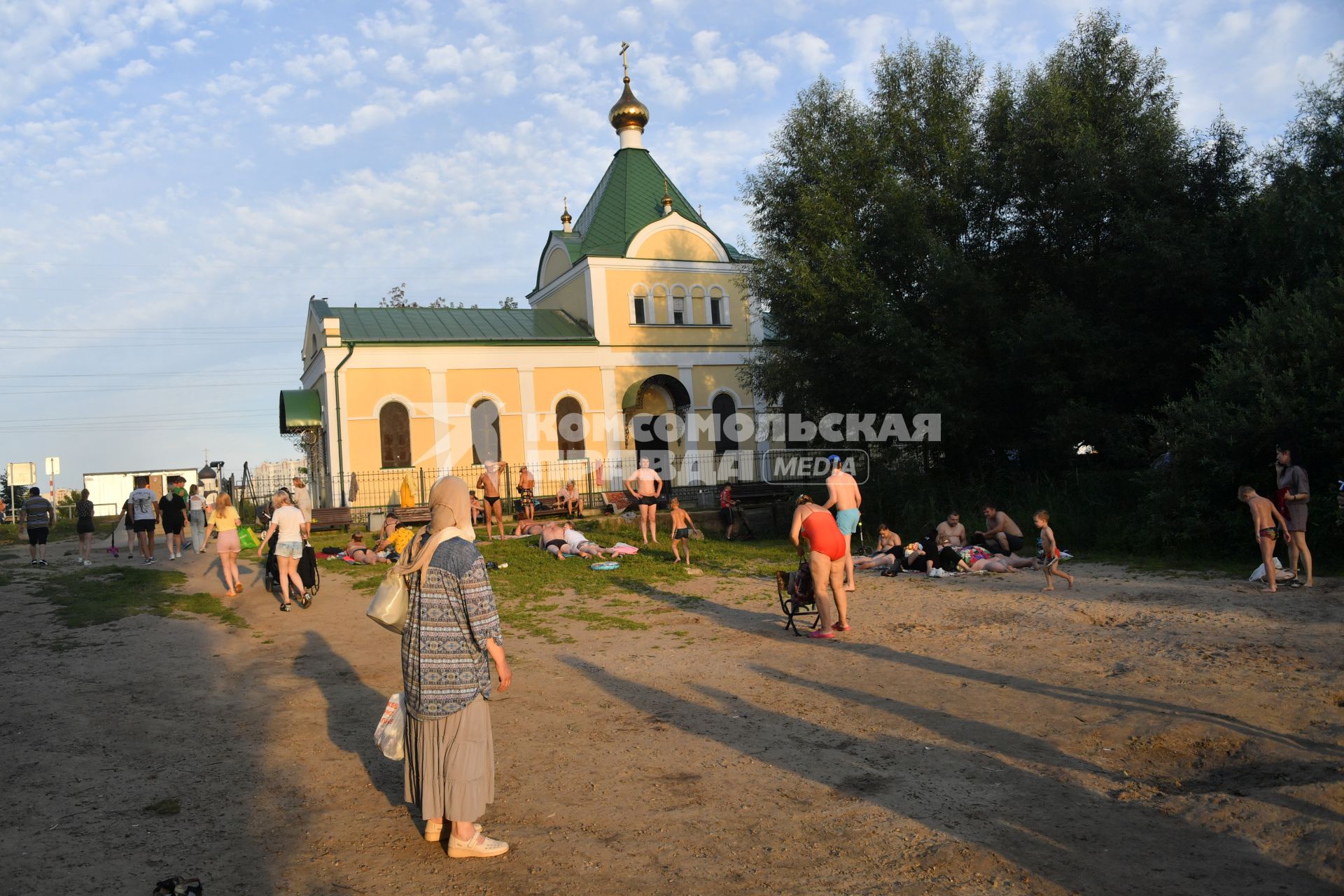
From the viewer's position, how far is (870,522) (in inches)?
842

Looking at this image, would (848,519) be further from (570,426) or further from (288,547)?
(570,426)

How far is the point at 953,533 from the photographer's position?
14953 millimetres

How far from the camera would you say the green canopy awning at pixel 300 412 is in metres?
29.7

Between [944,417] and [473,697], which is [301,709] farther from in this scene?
[944,417]

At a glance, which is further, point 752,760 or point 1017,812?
point 752,760

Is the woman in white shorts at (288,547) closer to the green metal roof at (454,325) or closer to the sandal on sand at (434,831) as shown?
the sandal on sand at (434,831)

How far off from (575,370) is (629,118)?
9435 mm

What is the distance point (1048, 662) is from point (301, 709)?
252 inches

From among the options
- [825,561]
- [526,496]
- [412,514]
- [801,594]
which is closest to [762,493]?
[526,496]

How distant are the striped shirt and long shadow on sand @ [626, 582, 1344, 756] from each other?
14.4 m

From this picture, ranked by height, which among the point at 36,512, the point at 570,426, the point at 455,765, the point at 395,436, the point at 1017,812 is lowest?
the point at 1017,812

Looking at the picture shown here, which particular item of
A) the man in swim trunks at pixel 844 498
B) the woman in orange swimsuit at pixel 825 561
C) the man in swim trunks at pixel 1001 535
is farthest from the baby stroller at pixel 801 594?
the man in swim trunks at pixel 1001 535

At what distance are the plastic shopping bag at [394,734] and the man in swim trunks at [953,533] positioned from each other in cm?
1095

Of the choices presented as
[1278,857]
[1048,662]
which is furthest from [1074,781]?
[1048,662]
